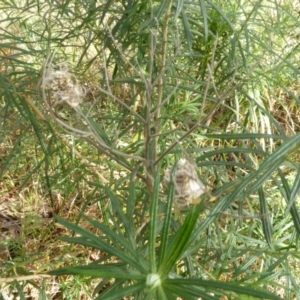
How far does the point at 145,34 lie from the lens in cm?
123

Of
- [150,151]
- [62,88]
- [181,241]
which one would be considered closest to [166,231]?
[181,241]

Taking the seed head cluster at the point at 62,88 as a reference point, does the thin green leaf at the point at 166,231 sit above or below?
below

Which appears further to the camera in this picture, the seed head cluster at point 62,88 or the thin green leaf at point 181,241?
the seed head cluster at point 62,88

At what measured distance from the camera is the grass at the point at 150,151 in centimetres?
71

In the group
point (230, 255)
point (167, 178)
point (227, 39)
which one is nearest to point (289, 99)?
point (227, 39)

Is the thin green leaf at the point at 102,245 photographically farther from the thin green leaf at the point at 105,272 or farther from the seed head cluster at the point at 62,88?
the seed head cluster at the point at 62,88

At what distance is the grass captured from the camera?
711 millimetres

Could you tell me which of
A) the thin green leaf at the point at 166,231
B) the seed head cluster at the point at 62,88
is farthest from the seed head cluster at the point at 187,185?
the seed head cluster at the point at 62,88

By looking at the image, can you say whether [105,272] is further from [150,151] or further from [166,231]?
[150,151]

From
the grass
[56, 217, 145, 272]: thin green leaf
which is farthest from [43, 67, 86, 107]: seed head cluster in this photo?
[56, 217, 145, 272]: thin green leaf

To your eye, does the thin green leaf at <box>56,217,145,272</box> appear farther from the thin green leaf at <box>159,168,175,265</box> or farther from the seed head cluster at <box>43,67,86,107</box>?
the seed head cluster at <box>43,67,86,107</box>

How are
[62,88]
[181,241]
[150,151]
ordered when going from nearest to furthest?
1. [181,241]
2. [62,88]
3. [150,151]

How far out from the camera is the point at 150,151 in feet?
3.29

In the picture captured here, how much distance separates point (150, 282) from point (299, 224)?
0.28 meters
